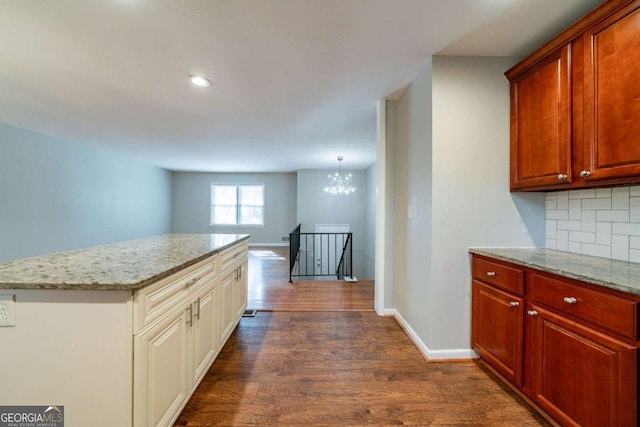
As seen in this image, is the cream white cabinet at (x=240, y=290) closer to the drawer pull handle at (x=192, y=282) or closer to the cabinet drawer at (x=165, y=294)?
the cabinet drawer at (x=165, y=294)

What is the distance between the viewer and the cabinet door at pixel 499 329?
66.7 inches

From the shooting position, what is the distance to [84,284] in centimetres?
108

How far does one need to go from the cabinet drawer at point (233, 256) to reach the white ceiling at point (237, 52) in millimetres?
1647

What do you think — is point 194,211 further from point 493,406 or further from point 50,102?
point 493,406

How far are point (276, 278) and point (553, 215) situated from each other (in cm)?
397

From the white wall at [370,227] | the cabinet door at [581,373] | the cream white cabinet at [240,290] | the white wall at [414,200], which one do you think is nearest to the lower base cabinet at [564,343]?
the cabinet door at [581,373]

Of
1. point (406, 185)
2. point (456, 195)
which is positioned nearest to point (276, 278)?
point (406, 185)

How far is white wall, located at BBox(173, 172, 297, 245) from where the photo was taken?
902 cm

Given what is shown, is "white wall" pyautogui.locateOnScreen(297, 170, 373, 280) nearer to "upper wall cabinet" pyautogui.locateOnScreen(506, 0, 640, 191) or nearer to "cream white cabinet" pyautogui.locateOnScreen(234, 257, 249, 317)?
"cream white cabinet" pyautogui.locateOnScreen(234, 257, 249, 317)

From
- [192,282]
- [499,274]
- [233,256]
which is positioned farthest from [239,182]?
[499,274]

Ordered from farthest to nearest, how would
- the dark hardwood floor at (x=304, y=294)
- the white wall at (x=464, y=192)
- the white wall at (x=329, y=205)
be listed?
the white wall at (x=329, y=205) → the dark hardwood floor at (x=304, y=294) → the white wall at (x=464, y=192)

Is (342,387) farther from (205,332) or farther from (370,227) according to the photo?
(370,227)

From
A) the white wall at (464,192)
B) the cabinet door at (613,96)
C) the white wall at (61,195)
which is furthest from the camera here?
the white wall at (61,195)

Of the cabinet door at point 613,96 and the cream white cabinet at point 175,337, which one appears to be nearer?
the cream white cabinet at point 175,337
